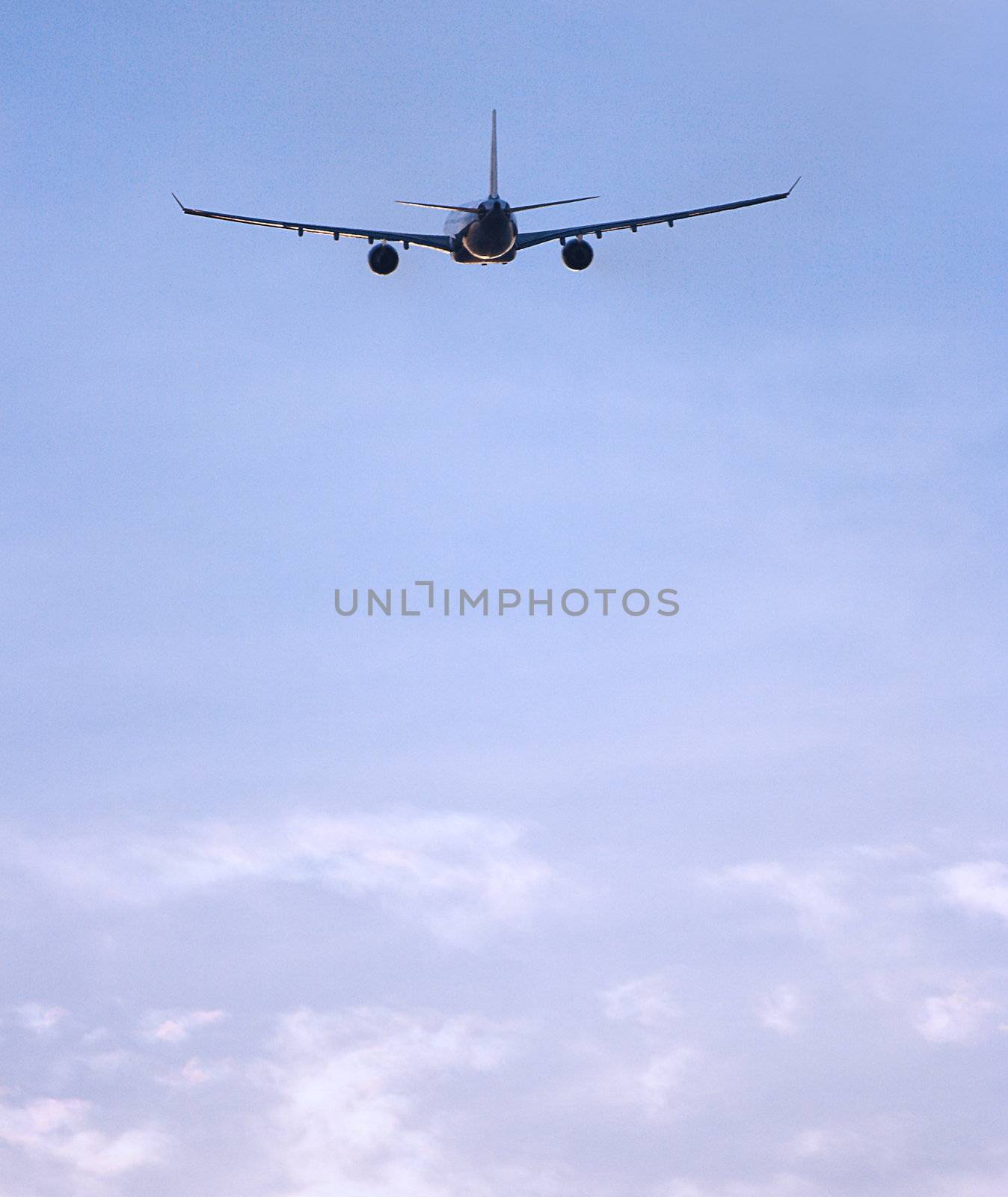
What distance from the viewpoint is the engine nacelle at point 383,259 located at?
354ft

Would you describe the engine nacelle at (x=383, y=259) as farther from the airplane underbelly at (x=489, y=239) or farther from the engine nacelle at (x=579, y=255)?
the engine nacelle at (x=579, y=255)

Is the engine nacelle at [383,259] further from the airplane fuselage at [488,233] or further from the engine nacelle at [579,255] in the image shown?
the engine nacelle at [579,255]

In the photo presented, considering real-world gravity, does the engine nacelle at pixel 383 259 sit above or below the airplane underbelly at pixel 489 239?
above

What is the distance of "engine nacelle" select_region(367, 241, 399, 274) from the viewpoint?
10794 centimetres

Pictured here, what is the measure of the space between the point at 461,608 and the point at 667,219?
3957 centimetres

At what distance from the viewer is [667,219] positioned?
4328 inches

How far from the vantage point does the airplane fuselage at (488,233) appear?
103250 millimetres

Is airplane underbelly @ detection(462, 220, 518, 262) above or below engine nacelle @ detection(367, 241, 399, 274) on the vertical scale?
below

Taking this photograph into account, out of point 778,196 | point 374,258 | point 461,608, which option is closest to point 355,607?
point 461,608

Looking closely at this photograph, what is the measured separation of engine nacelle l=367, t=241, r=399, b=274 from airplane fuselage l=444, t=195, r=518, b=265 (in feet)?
14.1

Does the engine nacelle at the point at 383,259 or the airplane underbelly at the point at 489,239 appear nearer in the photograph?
the airplane underbelly at the point at 489,239

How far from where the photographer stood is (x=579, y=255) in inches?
4215

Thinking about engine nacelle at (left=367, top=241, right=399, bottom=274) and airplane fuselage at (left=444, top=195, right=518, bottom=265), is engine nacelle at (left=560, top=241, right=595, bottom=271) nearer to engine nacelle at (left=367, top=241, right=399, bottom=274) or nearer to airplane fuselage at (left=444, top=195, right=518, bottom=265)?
airplane fuselage at (left=444, top=195, right=518, bottom=265)

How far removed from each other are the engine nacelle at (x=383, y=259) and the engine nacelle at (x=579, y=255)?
10837mm
